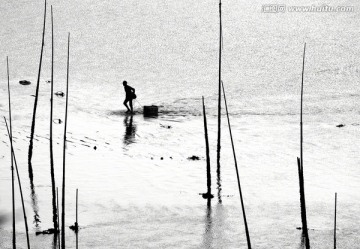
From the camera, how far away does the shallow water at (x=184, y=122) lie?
276 inches

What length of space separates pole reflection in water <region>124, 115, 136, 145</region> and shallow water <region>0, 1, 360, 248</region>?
30 millimetres

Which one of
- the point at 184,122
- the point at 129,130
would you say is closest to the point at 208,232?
the point at 129,130

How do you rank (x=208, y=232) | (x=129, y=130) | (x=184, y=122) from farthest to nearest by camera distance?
(x=184, y=122)
(x=129, y=130)
(x=208, y=232)

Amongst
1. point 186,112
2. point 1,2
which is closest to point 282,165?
point 186,112

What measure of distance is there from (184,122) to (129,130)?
1309mm

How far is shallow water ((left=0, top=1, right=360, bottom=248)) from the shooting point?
23.0 ft

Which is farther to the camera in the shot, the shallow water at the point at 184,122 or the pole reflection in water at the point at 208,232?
the shallow water at the point at 184,122

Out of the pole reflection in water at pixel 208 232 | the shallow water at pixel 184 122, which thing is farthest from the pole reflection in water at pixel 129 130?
the pole reflection in water at pixel 208 232

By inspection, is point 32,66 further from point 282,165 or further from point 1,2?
point 282,165

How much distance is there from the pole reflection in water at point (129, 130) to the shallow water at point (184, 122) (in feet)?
0.10

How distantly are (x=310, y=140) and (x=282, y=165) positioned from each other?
1849 mm

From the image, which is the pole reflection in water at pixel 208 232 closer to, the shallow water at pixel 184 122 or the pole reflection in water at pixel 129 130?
the shallow water at pixel 184 122

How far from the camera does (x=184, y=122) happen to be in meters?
13.1

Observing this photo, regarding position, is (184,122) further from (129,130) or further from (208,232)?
(208,232)
